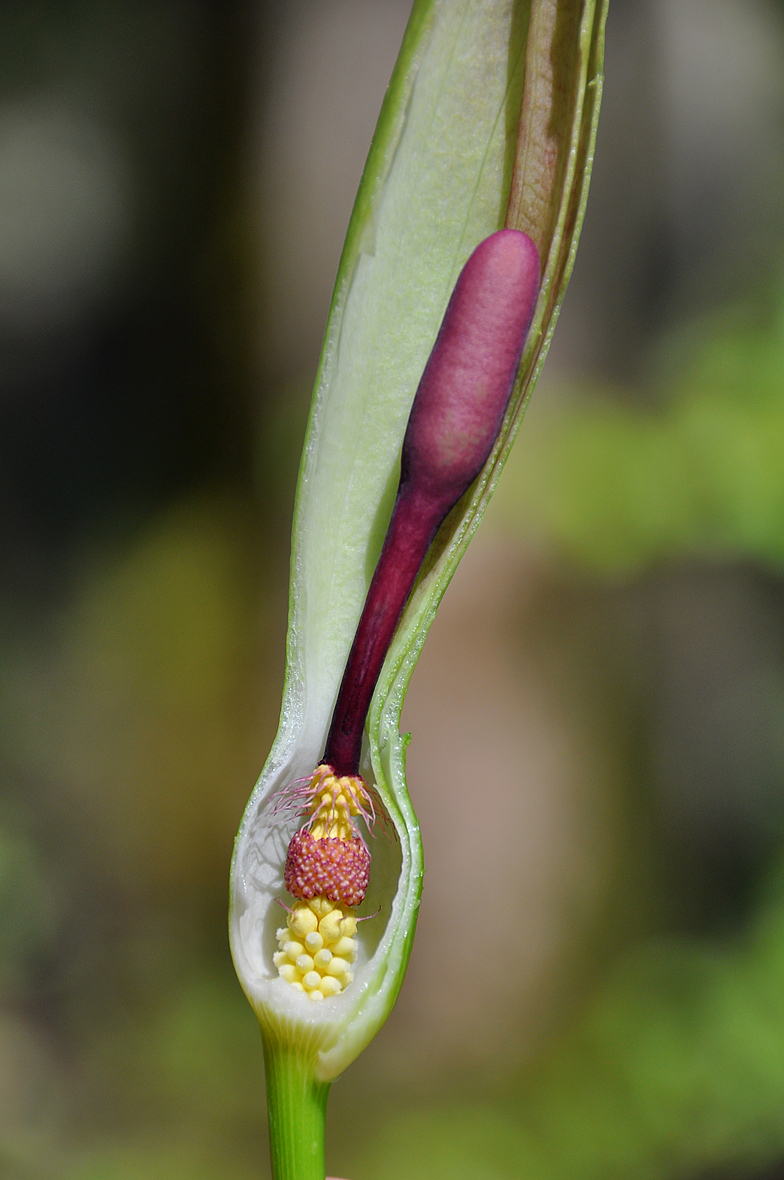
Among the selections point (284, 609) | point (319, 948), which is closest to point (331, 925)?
point (319, 948)

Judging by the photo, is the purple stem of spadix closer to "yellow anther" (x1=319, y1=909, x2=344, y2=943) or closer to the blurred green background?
"yellow anther" (x1=319, y1=909, x2=344, y2=943)

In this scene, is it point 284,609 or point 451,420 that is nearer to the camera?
point 451,420

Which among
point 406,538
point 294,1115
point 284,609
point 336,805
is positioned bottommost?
point 284,609

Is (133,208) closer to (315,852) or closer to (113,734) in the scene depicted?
(113,734)

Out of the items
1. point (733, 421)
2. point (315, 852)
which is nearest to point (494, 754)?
point (733, 421)

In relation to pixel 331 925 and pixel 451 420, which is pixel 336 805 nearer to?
pixel 331 925

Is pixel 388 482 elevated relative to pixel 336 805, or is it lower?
elevated
